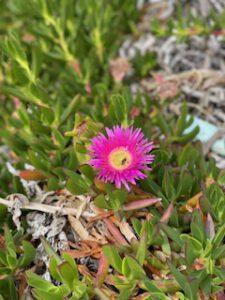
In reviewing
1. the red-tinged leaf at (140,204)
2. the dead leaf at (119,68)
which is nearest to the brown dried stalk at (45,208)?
the red-tinged leaf at (140,204)

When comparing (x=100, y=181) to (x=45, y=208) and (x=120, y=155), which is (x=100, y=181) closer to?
(x=120, y=155)

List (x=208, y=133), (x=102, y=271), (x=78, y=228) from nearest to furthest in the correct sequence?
(x=102, y=271) < (x=78, y=228) < (x=208, y=133)

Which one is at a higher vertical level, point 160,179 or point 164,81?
point 164,81

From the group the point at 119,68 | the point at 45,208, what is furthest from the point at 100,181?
the point at 119,68

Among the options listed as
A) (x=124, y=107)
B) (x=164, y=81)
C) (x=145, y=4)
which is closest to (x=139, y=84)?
(x=164, y=81)

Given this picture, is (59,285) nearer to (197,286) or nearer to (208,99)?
(197,286)
